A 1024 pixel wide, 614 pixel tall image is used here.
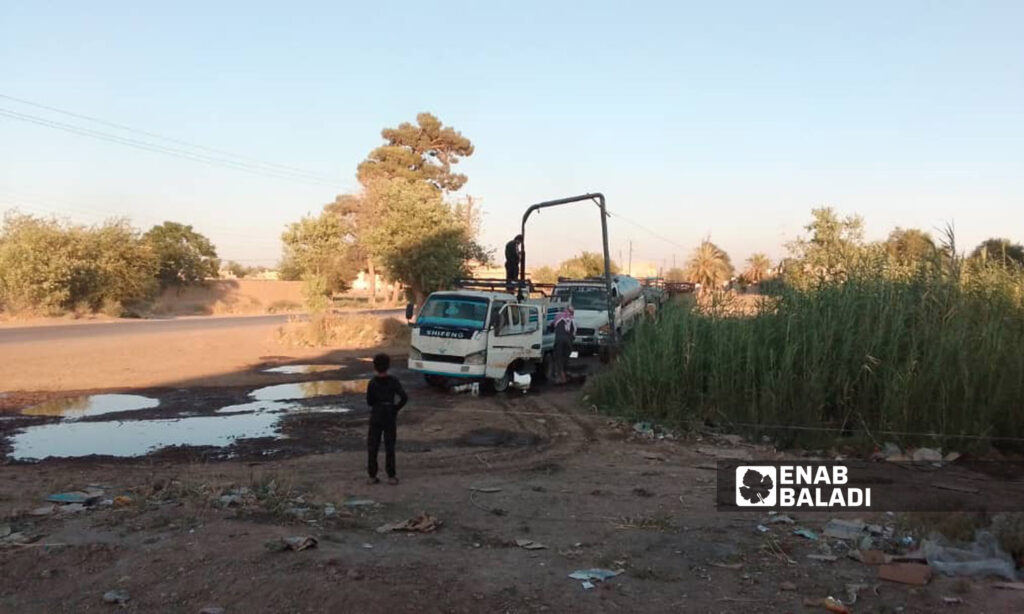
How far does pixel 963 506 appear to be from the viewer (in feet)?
25.0

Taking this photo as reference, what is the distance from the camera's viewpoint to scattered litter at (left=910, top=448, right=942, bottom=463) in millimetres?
10055

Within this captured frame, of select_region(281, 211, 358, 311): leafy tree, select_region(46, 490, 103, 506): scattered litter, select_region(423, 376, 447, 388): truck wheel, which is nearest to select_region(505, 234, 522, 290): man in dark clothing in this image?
select_region(423, 376, 447, 388): truck wheel

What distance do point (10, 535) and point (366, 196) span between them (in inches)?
2025

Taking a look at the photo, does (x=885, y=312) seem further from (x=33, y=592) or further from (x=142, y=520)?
(x=33, y=592)

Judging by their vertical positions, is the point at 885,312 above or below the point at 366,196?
below

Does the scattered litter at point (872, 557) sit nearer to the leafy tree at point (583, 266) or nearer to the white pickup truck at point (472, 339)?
the white pickup truck at point (472, 339)

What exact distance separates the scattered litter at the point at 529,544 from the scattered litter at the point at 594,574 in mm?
607

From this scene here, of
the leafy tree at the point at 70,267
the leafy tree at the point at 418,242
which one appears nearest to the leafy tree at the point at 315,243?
the leafy tree at the point at 70,267

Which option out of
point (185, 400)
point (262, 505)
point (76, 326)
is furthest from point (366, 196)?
point (262, 505)

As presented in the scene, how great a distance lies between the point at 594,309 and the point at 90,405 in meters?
14.2

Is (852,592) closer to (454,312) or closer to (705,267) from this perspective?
(454,312)

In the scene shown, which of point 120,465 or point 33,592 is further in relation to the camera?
point 120,465

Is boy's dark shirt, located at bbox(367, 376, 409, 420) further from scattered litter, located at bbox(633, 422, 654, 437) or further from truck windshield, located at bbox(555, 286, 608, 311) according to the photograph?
truck windshield, located at bbox(555, 286, 608, 311)

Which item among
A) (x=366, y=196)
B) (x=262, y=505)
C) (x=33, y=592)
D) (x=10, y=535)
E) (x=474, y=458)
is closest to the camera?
(x=33, y=592)
